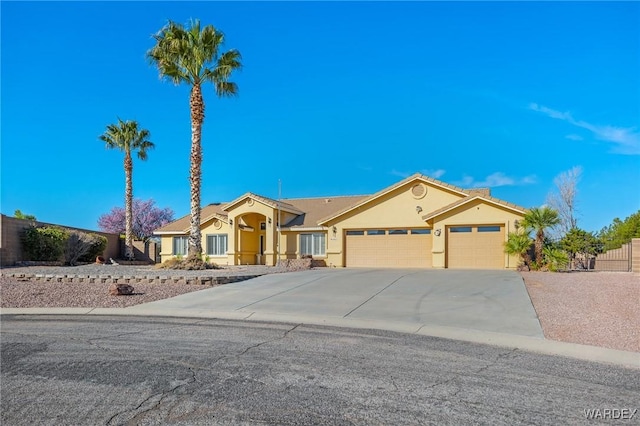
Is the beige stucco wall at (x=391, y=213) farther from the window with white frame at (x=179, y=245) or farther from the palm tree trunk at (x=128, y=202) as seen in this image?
the palm tree trunk at (x=128, y=202)

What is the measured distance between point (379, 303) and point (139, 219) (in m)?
43.9

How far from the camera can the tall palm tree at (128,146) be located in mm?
34406

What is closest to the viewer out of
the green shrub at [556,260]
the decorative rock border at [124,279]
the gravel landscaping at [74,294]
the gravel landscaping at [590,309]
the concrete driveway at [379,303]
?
the gravel landscaping at [590,309]

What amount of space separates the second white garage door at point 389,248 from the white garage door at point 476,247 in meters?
1.40

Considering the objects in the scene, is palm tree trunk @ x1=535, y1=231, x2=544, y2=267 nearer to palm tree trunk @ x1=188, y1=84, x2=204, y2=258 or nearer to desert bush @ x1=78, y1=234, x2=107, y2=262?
palm tree trunk @ x1=188, y1=84, x2=204, y2=258

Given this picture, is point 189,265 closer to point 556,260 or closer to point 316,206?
point 316,206

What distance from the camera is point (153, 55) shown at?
22562mm

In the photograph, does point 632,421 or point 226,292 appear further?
point 226,292

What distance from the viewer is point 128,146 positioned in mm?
34875

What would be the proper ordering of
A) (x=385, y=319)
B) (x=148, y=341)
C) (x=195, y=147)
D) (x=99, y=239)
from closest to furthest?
(x=148, y=341) → (x=385, y=319) → (x=195, y=147) → (x=99, y=239)

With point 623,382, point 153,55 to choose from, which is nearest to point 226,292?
point 623,382

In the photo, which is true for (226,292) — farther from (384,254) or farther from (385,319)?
(384,254)

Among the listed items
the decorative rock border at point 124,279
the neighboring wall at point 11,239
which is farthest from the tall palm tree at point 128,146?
the decorative rock border at point 124,279

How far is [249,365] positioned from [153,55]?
20.0 meters
